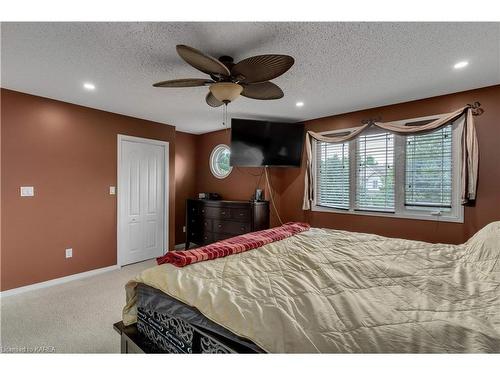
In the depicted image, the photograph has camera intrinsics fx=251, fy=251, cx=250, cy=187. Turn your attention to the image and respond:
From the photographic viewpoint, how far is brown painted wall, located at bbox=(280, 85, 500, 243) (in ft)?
8.73

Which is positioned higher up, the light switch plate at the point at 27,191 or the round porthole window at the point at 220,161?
the round porthole window at the point at 220,161

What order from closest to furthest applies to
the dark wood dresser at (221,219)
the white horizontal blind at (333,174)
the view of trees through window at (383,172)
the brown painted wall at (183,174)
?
the view of trees through window at (383,172) < the white horizontal blind at (333,174) < the dark wood dresser at (221,219) < the brown painted wall at (183,174)

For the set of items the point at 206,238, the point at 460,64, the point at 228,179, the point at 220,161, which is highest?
the point at 460,64

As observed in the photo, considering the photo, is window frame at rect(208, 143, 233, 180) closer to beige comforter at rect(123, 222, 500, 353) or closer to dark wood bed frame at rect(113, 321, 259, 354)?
beige comforter at rect(123, 222, 500, 353)

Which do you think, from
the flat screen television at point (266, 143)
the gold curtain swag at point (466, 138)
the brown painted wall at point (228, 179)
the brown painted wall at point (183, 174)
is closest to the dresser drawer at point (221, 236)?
the brown painted wall at point (228, 179)

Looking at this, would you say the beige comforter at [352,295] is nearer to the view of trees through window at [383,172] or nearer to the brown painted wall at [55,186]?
the view of trees through window at [383,172]

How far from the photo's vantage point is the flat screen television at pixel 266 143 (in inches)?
156

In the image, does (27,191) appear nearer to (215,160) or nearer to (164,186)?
(164,186)

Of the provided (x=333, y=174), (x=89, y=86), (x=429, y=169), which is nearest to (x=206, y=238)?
(x=333, y=174)

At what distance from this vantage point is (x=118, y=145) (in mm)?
3891

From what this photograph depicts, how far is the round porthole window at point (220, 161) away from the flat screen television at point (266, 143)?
104 centimetres

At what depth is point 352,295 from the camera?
4.12 feet

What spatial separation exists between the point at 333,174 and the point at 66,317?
372 cm

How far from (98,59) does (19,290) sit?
9.39 ft
